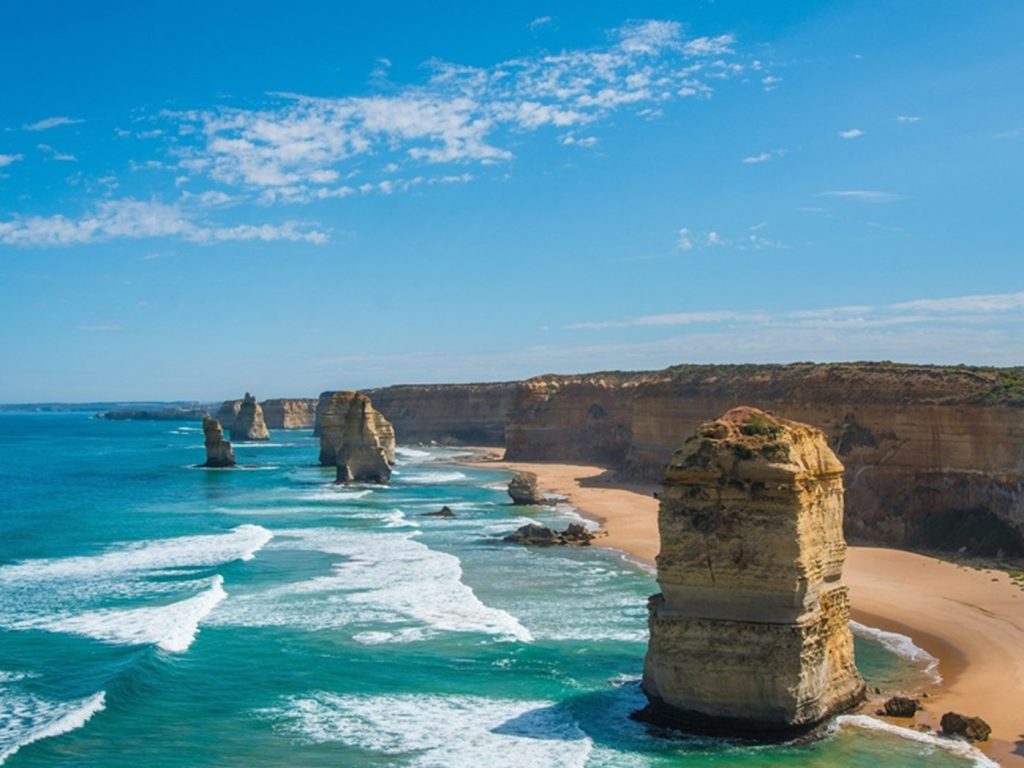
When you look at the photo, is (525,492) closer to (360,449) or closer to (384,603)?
(360,449)

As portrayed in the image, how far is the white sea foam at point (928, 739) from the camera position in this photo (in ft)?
54.5

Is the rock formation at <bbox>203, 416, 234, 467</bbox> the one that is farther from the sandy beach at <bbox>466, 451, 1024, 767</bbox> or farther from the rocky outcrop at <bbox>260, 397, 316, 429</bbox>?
the rocky outcrop at <bbox>260, 397, 316, 429</bbox>

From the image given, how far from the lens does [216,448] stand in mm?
82438

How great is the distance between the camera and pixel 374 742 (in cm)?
1797

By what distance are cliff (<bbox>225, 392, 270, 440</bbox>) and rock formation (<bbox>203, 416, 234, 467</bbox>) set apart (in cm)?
5185

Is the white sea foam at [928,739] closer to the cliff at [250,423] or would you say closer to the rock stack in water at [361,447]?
the rock stack in water at [361,447]

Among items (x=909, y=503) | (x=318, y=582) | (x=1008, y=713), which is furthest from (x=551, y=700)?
(x=909, y=503)

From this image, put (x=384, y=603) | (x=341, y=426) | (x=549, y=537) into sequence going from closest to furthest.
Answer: (x=384, y=603) < (x=549, y=537) < (x=341, y=426)

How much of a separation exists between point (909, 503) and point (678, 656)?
953 inches

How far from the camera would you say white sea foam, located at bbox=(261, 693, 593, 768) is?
17141mm

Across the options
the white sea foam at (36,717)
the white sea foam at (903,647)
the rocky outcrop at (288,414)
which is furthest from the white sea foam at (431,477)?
the rocky outcrop at (288,414)

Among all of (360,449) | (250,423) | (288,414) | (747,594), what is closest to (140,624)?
(747,594)

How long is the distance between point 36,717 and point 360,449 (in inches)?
2018

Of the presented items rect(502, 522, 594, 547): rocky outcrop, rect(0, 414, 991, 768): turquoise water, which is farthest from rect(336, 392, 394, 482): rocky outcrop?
rect(502, 522, 594, 547): rocky outcrop
